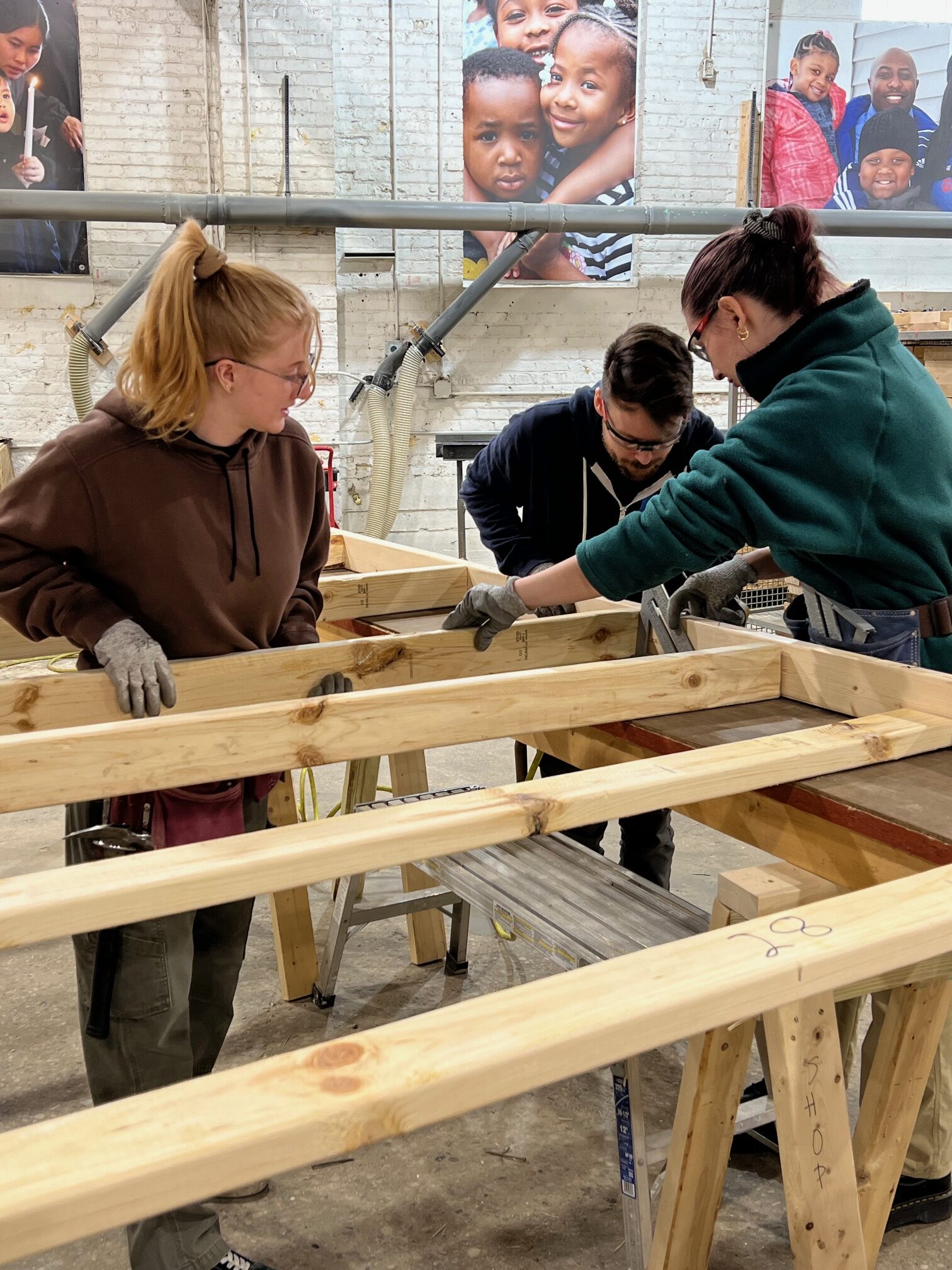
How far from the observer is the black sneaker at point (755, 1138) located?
227cm

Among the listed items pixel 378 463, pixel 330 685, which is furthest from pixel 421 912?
pixel 378 463

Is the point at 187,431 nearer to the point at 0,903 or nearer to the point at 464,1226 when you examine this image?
the point at 0,903

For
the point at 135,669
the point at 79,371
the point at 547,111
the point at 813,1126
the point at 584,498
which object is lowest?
the point at 813,1126

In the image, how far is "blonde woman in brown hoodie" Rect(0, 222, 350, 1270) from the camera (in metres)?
1.66

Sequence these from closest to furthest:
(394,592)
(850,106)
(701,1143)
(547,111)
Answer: (701,1143), (394,592), (547,111), (850,106)

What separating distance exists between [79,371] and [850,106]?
6.22 meters

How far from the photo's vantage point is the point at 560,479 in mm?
2922

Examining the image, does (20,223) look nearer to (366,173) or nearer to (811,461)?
(366,173)

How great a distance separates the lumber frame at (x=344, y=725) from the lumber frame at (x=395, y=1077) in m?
0.74

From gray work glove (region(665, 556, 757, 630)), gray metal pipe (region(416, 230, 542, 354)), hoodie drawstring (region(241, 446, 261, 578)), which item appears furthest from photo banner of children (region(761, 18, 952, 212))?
hoodie drawstring (region(241, 446, 261, 578))

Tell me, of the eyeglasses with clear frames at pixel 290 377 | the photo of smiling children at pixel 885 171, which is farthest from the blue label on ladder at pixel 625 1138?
the photo of smiling children at pixel 885 171

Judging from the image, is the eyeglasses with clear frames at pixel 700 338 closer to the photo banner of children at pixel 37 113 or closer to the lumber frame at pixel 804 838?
the lumber frame at pixel 804 838

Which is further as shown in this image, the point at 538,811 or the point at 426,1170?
the point at 426,1170

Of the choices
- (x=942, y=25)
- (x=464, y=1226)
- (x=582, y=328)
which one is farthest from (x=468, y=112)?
(x=464, y=1226)
